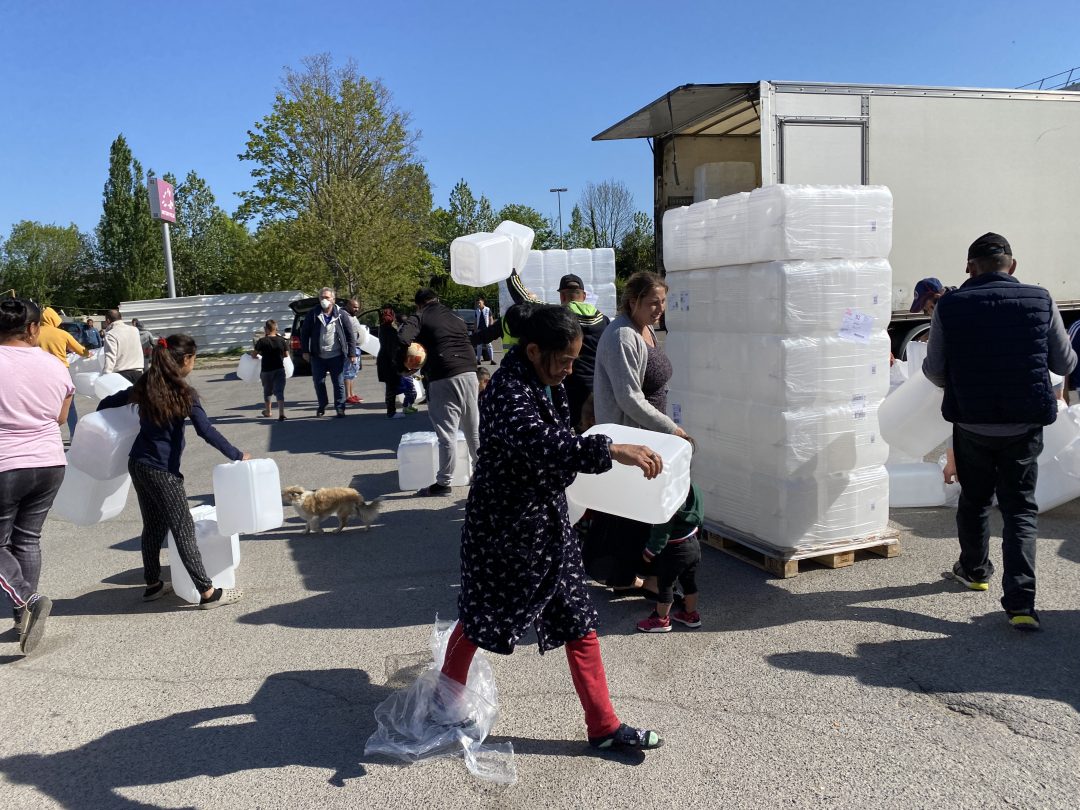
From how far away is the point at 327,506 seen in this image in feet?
19.9

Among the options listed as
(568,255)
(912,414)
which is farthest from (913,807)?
(568,255)

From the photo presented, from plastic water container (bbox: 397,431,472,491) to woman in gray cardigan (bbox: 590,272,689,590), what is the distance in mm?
3018

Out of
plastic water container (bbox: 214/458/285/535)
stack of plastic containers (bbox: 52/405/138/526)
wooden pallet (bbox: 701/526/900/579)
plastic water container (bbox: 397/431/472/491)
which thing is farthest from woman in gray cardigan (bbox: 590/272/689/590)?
plastic water container (bbox: 397/431/472/491)

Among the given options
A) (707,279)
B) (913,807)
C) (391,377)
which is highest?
(707,279)

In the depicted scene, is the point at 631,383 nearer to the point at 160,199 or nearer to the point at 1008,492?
the point at 1008,492

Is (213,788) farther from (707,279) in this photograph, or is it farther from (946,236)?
(946,236)

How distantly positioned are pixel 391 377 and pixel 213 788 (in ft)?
28.5

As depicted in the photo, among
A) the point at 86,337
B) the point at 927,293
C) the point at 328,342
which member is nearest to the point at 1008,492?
the point at 927,293

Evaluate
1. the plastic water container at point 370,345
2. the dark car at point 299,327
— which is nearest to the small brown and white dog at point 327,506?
the dark car at point 299,327

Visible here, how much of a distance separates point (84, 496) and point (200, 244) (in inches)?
2082

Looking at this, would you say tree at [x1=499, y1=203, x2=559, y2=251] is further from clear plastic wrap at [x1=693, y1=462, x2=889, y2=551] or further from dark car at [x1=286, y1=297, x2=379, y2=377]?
clear plastic wrap at [x1=693, y1=462, x2=889, y2=551]

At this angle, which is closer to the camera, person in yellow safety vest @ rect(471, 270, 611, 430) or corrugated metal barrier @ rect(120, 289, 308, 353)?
person in yellow safety vest @ rect(471, 270, 611, 430)

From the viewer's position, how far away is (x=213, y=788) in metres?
2.87

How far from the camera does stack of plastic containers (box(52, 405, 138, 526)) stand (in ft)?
14.8
